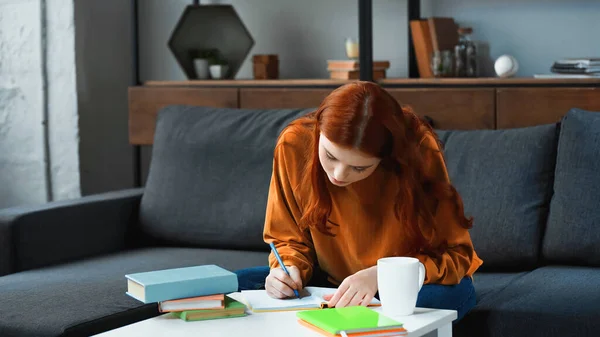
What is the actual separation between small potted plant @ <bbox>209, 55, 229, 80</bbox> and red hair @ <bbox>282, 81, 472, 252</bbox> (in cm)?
145

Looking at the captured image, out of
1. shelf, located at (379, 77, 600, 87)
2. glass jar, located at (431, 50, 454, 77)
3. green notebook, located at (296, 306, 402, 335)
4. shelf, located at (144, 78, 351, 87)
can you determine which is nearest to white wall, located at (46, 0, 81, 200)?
shelf, located at (144, 78, 351, 87)

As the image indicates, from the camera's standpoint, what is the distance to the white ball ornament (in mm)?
2826

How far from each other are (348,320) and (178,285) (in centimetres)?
30

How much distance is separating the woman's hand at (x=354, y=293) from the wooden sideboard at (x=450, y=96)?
49.7 inches

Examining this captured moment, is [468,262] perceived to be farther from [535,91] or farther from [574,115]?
[535,91]

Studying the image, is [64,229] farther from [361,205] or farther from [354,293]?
[354,293]

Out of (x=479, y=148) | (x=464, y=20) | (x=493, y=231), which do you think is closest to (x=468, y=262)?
(x=493, y=231)

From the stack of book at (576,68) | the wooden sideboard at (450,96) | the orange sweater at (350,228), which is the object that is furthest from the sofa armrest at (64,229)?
the stack of book at (576,68)

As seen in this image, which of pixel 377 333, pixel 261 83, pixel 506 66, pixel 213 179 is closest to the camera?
pixel 377 333

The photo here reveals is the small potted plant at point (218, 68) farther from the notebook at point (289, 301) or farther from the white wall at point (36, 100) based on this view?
the notebook at point (289, 301)

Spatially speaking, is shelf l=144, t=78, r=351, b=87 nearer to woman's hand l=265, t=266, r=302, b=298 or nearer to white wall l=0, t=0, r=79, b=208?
white wall l=0, t=0, r=79, b=208

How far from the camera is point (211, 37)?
11.3 feet

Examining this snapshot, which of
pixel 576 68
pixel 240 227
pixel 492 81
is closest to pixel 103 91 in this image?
pixel 240 227

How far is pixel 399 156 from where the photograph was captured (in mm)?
1725
